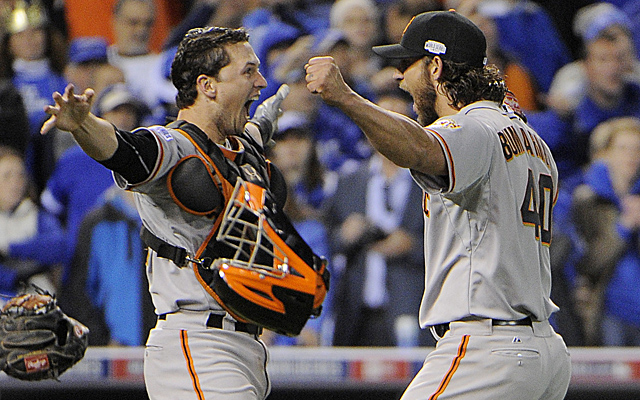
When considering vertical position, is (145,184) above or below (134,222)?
above

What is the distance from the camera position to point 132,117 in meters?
5.81

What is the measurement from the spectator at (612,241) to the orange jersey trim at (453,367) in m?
3.10

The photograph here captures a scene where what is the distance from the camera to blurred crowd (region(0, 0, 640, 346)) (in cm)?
524

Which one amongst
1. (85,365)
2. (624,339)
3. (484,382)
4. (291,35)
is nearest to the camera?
(484,382)

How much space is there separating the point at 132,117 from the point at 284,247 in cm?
372

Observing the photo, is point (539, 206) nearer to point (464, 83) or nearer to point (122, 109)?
point (464, 83)

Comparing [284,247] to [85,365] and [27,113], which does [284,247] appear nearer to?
[85,365]

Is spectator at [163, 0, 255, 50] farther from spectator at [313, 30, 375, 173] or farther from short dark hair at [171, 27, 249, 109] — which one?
short dark hair at [171, 27, 249, 109]

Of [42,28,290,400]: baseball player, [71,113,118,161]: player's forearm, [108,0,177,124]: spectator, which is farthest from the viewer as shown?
[108,0,177,124]: spectator

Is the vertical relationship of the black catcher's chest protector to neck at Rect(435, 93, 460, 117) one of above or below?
below

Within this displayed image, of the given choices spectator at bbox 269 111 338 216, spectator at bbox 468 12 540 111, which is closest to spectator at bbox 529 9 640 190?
spectator at bbox 468 12 540 111

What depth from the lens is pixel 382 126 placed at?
6.86 feet

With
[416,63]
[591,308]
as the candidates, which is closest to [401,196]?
[591,308]

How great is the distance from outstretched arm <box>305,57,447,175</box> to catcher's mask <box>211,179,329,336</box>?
1.49 ft
